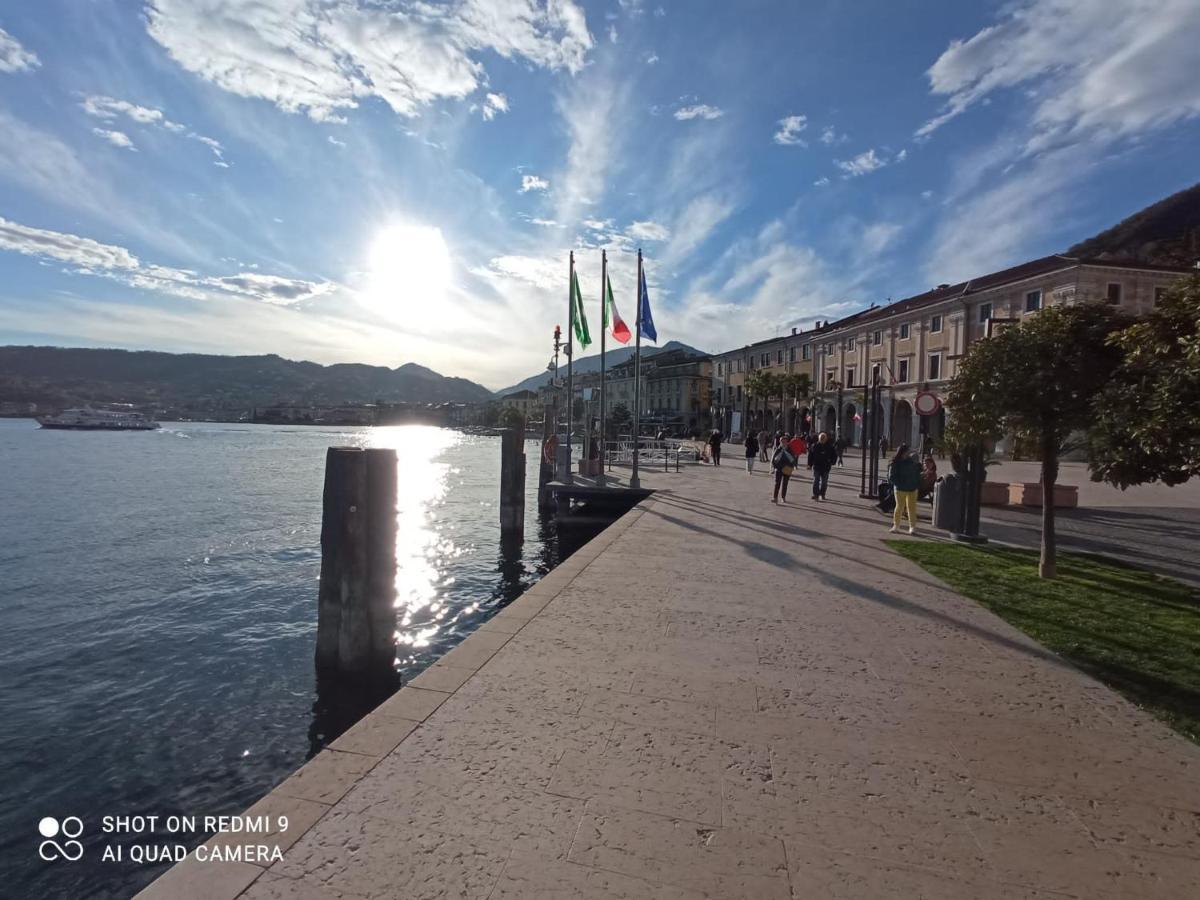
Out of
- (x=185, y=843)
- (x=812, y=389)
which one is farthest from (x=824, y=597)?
(x=812, y=389)

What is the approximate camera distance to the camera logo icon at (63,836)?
194 inches

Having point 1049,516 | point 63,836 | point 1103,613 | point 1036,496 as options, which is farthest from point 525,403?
point 63,836

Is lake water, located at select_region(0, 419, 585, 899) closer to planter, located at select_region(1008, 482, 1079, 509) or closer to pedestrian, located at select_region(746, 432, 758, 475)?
pedestrian, located at select_region(746, 432, 758, 475)

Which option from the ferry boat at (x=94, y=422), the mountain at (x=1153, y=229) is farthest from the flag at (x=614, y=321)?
the ferry boat at (x=94, y=422)

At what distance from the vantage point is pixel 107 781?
5.93m

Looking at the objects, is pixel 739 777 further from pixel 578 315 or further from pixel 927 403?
pixel 578 315

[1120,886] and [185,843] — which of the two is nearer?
[1120,886]

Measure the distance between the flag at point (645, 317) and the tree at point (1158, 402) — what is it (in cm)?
1612

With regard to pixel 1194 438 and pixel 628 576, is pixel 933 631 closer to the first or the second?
pixel 1194 438

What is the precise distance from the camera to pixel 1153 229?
102312 mm

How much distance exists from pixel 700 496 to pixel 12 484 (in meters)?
35.2

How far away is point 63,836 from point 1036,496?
20.1 m

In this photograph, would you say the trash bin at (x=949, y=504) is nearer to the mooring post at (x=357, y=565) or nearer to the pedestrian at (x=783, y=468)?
the pedestrian at (x=783, y=468)

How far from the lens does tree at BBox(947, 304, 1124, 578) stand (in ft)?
25.7
